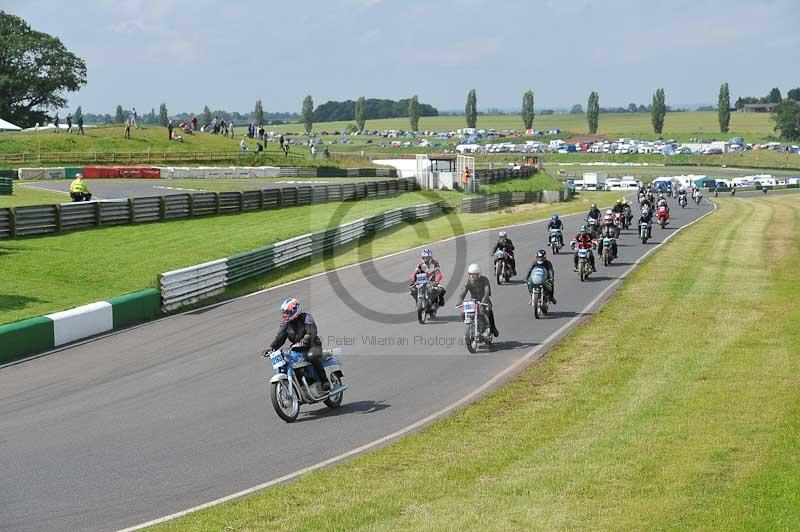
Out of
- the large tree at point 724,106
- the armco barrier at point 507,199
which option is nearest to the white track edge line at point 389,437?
the armco barrier at point 507,199

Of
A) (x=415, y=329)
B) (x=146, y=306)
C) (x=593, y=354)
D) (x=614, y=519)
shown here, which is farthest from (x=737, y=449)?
(x=146, y=306)

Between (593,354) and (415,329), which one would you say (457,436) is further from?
(415,329)

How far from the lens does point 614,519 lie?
9.68m

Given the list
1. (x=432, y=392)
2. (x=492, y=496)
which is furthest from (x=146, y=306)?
Answer: (x=492, y=496)

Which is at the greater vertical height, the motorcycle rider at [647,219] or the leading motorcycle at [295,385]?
the motorcycle rider at [647,219]

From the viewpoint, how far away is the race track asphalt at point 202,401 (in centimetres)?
1146

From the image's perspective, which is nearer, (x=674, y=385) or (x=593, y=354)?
(x=674, y=385)

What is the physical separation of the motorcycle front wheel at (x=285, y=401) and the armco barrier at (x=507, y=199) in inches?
1775

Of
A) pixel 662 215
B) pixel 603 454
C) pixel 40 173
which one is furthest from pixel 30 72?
pixel 603 454

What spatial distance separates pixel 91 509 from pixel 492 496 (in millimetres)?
4379

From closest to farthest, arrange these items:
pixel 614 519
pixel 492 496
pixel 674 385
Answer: pixel 614 519 < pixel 492 496 < pixel 674 385

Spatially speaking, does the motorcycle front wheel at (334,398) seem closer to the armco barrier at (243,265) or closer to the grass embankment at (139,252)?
the grass embankment at (139,252)

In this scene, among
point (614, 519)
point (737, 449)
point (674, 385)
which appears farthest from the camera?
point (674, 385)

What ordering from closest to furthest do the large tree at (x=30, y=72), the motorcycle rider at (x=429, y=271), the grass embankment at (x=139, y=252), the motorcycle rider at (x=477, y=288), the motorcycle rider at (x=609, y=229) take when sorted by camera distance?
the motorcycle rider at (x=477, y=288) < the motorcycle rider at (x=429, y=271) < the grass embankment at (x=139, y=252) < the motorcycle rider at (x=609, y=229) < the large tree at (x=30, y=72)
